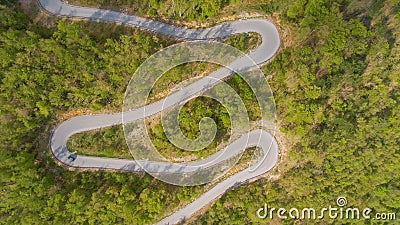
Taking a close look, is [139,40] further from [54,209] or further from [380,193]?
[380,193]

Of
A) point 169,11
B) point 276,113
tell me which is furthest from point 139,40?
point 276,113

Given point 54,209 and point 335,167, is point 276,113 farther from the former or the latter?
point 54,209

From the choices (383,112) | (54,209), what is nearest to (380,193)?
(383,112)

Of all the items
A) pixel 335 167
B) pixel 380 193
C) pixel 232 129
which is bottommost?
pixel 380 193

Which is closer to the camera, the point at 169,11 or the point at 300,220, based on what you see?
the point at 169,11

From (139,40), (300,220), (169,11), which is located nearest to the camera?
(139,40)

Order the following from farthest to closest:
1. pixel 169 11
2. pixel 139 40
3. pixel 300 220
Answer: pixel 300 220 → pixel 169 11 → pixel 139 40

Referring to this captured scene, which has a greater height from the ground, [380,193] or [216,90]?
[216,90]
